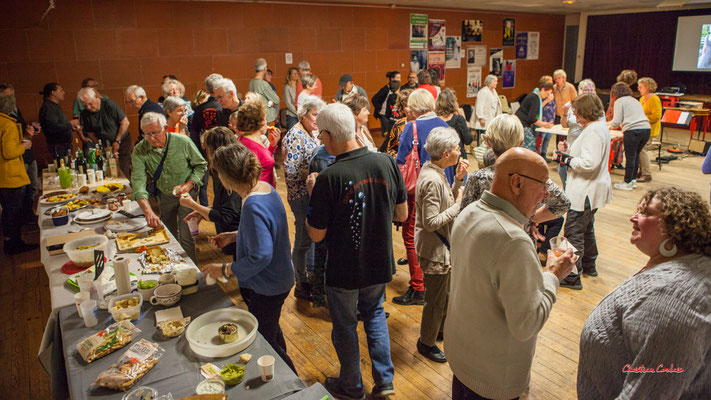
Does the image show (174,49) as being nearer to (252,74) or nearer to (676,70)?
(252,74)

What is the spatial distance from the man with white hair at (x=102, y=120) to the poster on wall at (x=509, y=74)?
1050cm

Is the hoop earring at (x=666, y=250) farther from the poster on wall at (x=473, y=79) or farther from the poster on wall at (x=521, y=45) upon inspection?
the poster on wall at (x=521, y=45)

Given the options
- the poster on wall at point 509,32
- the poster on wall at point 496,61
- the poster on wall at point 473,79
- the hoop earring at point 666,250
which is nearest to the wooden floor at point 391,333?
the hoop earring at point 666,250

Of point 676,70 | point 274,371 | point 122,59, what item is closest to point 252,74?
point 122,59

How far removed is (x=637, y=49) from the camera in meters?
12.8

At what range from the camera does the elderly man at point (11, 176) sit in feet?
13.3

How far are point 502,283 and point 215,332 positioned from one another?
1160 mm

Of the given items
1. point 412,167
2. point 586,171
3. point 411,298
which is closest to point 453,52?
point 586,171

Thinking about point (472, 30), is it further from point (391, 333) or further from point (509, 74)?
point (391, 333)

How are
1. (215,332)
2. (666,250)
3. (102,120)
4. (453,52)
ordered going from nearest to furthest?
(666,250)
(215,332)
(102,120)
(453,52)

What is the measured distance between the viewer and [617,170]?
7547mm

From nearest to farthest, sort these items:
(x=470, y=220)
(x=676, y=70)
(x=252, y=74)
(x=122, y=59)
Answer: (x=470, y=220) → (x=122, y=59) → (x=252, y=74) → (x=676, y=70)

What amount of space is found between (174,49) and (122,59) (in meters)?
0.86

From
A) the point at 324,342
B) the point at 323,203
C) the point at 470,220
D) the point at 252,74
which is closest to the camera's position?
the point at 470,220
